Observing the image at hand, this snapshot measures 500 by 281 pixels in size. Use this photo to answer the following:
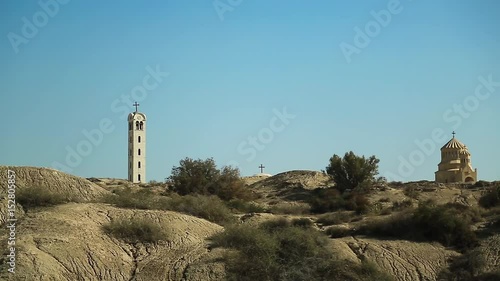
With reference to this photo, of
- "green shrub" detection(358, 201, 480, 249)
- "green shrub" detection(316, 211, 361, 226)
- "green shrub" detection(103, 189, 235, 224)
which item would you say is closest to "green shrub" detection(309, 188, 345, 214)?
"green shrub" detection(316, 211, 361, 226)

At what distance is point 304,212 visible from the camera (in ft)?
170

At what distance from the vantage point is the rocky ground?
30484 mm

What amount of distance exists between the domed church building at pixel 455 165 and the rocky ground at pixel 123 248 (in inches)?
1225

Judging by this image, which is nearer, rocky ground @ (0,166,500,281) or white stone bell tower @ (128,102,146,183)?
rocky ground @ (0,166,500,281)

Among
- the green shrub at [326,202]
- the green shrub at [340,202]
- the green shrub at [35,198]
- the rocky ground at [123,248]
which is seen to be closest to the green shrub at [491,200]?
the green shrub at [340,202]

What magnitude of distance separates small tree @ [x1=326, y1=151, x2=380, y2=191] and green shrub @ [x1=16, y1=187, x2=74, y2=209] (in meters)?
30.4

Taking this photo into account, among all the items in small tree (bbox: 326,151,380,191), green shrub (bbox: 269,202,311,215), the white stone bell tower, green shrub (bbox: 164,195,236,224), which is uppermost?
the white stone bell tower

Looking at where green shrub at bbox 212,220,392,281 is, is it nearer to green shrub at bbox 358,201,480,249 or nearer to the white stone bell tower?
green shrub at bbox 358,201,480,249

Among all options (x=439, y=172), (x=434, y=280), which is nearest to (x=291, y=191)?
(x=439, y=172)

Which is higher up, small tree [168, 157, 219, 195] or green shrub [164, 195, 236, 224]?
small tree [168, 157, 219, 195]

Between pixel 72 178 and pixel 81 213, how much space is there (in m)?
5.61

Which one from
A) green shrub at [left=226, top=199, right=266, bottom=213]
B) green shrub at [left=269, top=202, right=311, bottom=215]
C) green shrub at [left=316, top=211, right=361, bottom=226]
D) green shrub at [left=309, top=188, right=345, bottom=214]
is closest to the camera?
green shrub at [left=316, top=211, right=361, bottom=226]

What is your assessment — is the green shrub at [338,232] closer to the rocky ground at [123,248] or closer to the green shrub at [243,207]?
the rocky ground at [123,248]

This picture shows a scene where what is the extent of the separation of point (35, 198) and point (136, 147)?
172ft
